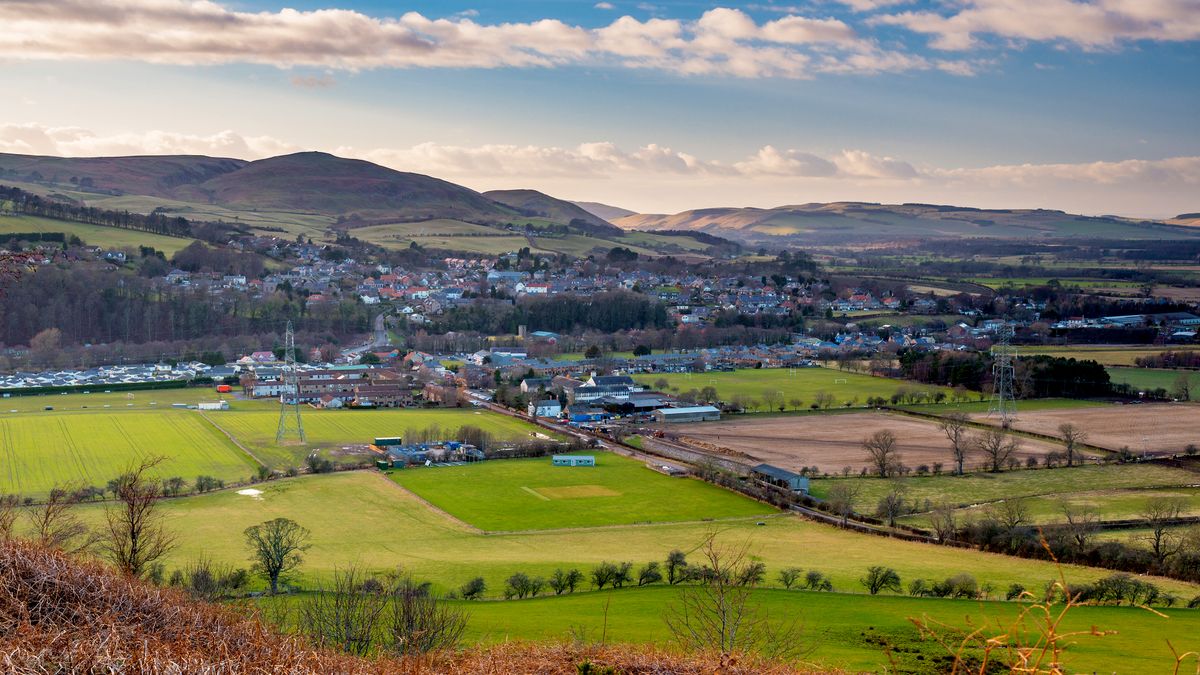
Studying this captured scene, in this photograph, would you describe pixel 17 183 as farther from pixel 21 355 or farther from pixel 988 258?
pixel 988 258

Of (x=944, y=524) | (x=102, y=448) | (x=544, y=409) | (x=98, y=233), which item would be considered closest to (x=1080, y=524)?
(x=944, y=524)

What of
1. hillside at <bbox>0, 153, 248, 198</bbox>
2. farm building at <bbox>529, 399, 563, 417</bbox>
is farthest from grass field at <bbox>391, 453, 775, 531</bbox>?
hillside at <bbox>0, 153, 248, 198</bbox>

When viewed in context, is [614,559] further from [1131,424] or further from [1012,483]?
[1131,424]

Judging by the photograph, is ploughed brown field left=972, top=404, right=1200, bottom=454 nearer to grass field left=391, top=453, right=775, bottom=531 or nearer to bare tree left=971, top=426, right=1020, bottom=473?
bare tree left=971, top=426, right=1020, bottom=473

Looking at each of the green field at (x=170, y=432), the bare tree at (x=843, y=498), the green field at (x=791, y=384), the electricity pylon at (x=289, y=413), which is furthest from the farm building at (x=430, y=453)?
the green field at (x=791, y=384)

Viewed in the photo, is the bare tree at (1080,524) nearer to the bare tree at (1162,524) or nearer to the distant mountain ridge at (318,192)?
the bare tree at (1162,524)

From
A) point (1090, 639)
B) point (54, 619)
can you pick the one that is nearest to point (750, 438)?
point (1090, 639)
